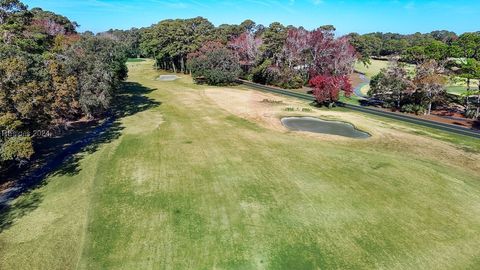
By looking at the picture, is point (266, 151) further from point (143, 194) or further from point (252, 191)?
point (143, 194)

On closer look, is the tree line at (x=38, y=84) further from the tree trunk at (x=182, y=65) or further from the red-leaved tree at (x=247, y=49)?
the tree trunk at (x=182, y=65)

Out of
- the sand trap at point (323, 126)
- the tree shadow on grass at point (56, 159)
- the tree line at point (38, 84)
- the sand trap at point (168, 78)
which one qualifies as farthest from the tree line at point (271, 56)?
the tree shadow on grass at point (56, 159)

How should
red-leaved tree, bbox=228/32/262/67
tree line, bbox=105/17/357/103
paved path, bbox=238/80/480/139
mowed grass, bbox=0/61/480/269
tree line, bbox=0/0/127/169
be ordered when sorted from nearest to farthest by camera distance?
mowed grass, bbox=0/61/480/269
tree line, bbox=0/0/127/169
paved path, bbox=238/80/480/139
tree line, bbox=105/17/357/103
red-leaved tree, bbox=228/32/262/67

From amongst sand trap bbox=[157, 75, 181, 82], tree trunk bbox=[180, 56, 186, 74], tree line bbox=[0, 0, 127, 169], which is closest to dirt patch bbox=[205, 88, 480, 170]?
tree line bbox=[0, 0, 127, 169]

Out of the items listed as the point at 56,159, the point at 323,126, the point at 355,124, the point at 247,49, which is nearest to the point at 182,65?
the point at 247,49

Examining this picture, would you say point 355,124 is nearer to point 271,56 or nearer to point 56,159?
point 56,159

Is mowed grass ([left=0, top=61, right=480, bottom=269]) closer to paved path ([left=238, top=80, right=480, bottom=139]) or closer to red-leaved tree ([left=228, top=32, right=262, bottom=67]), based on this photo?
paved path ([left=238, top=80, right=480, bottom=139])
